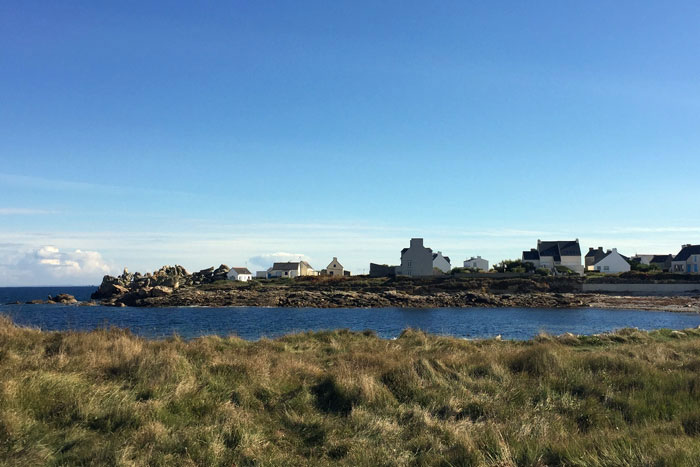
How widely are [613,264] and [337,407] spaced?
10788 centimetres

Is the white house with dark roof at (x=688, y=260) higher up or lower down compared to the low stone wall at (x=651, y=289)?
higher up

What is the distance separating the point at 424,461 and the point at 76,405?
6.58 meters

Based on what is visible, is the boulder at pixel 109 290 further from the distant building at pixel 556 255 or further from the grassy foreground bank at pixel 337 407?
the grassy foreground bank at pixel 337 407

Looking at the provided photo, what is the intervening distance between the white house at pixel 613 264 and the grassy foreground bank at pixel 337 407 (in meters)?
98.4

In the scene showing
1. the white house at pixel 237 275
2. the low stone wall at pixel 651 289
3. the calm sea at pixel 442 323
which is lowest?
the calm sea at pixel 442 323

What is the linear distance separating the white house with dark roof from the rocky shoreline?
32.5m

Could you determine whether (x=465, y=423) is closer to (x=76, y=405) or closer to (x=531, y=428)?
(x=531, y=428)

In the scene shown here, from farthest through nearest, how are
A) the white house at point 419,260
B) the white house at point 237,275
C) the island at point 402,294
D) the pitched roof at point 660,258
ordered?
the pitched roof at point 660,258
the white house at point 237,275
the white house at point 419,260
the island at point 402,294

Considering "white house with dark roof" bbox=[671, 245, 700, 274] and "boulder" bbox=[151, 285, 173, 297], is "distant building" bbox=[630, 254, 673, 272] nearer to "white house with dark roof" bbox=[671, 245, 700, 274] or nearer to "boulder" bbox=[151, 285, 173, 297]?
"white house with dark roof" bbox=[671, 245, 700, 274]

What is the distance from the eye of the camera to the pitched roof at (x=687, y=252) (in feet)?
329

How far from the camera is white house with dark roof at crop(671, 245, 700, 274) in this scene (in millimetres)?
98688

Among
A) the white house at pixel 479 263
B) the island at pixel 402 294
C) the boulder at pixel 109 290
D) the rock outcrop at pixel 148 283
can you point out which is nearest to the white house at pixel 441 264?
the white house at pixel 479 263

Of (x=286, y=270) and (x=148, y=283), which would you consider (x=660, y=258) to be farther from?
(x=148, y=283)

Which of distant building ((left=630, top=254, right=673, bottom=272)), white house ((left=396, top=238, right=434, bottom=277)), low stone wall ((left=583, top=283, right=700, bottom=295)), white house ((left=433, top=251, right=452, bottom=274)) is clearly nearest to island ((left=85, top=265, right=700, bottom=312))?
low stone wall ((left=583, top=283, right=700, bottom=295))
